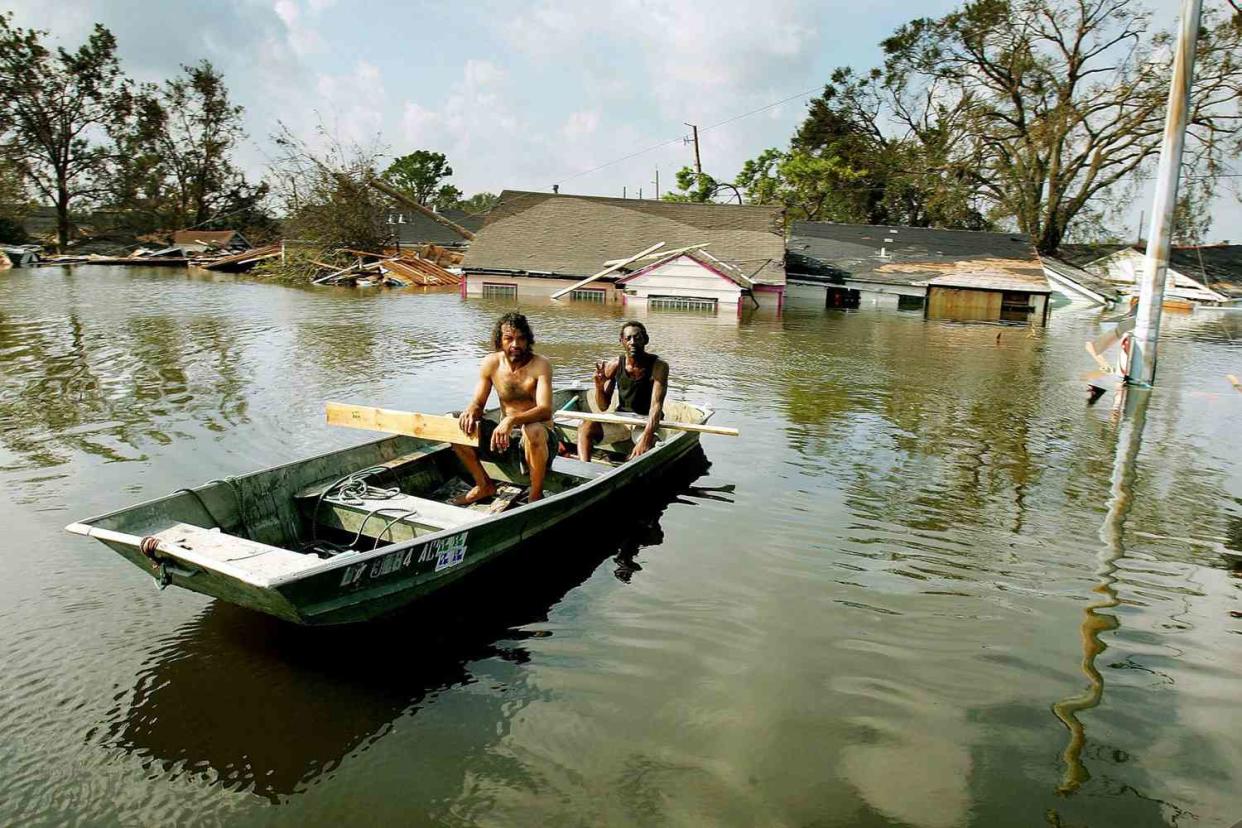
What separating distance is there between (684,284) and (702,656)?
26.8 m

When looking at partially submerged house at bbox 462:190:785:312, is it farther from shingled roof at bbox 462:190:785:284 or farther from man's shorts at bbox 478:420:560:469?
man's shorts at bbox 478:420:560:469

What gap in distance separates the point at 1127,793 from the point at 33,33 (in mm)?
70700

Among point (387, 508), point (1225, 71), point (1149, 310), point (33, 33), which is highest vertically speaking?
point (33, 33)

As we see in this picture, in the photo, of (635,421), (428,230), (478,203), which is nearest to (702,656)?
(635,421)

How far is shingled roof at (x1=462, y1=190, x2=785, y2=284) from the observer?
35.1 metres

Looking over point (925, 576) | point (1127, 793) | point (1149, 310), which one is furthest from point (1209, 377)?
point (1127, 793)

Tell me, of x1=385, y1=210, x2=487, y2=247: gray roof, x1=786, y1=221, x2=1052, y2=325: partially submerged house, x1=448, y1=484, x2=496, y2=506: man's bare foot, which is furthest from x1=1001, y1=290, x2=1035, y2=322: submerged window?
x1=385, y1=210, x2=487, y2=247: gray roof

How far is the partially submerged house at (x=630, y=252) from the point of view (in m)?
31.5

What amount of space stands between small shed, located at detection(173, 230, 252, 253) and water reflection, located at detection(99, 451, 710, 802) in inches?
2313

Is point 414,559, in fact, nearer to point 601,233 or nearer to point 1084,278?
point 601,233

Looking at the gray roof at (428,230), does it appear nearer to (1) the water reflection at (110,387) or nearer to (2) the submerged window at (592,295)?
(2) the submerged window at (592,295)

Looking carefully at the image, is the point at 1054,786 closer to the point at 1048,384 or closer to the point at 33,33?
the point at 1048,384

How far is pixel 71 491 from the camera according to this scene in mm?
8180

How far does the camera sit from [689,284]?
31.5 meters
